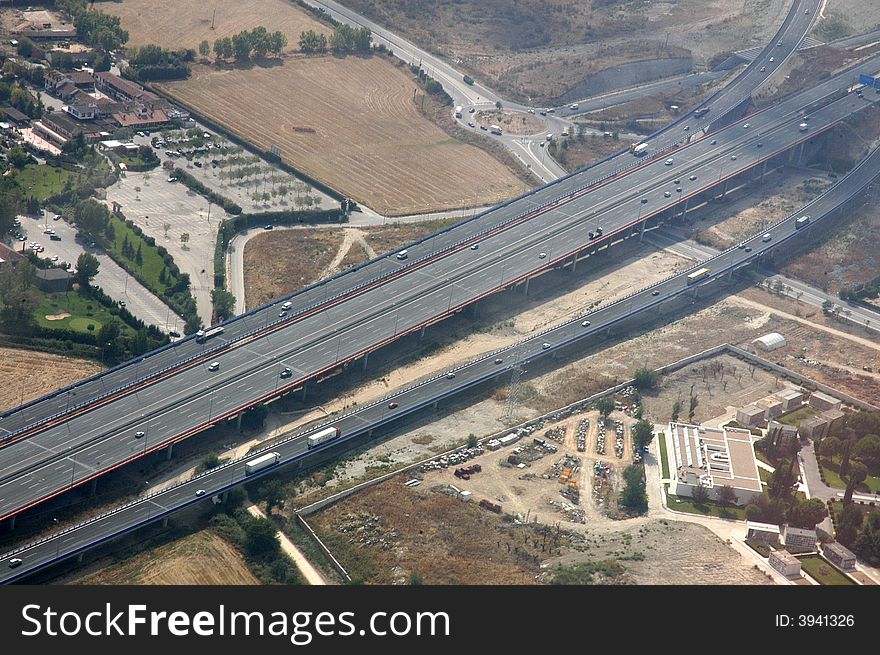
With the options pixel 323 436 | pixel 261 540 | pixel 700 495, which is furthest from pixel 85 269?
pixel 700 495

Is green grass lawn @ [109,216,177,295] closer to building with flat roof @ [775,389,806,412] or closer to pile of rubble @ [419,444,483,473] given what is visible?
pile of rubble @ [419,444,483,473]

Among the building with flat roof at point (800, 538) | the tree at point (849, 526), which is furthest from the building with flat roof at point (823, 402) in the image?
the building with flat roof at point (800, 538)

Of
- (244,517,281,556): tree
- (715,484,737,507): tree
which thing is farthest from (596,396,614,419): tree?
(244,517,281,556): tree

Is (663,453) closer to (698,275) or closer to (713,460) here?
(713,460)

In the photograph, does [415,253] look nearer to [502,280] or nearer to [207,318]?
[502,280]

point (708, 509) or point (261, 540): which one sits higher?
point (708, 509)

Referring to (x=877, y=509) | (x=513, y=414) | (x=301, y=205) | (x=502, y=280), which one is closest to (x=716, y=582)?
(x=877, y=509)

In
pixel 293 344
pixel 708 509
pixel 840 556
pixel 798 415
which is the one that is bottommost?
pixel 293 344
